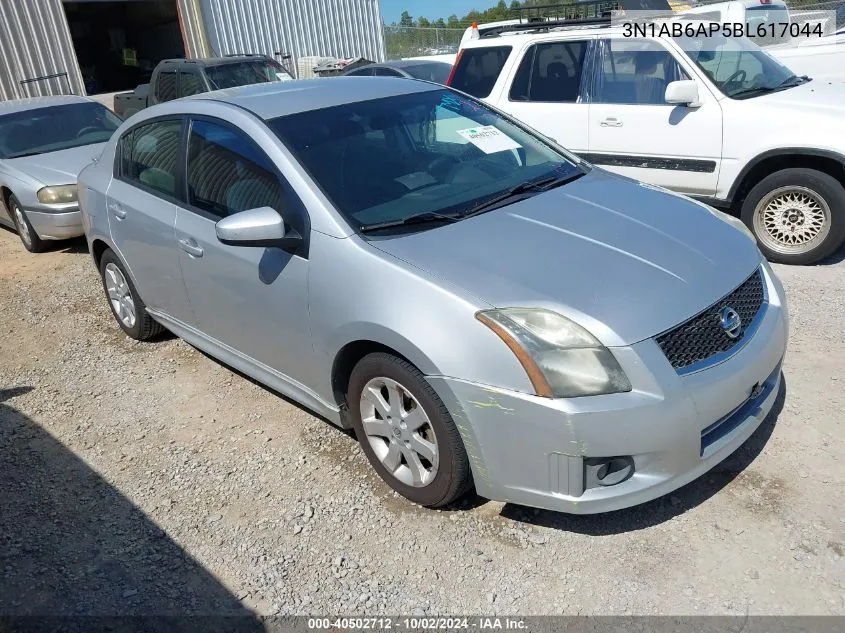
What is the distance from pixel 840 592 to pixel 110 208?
14.4 ft

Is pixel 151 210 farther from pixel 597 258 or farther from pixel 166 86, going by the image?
pixel 166 86

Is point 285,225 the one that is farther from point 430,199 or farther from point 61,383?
point 61,383

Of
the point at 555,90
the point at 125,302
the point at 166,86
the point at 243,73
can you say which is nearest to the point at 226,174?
the point at 125,302

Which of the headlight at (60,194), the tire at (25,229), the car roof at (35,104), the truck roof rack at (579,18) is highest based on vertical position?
the truck roof rack at (579,18)

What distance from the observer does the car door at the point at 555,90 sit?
246 inches

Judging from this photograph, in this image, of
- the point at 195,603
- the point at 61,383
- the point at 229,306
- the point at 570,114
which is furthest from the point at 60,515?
the point at 570,114

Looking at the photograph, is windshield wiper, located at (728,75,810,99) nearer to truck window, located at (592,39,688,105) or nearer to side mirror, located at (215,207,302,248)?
truck window, located at (592,39,688,105)

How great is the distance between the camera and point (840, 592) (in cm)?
243

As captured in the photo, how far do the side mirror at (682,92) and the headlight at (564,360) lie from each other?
12.3 feet

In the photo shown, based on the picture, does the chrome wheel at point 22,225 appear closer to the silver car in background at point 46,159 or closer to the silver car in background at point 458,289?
the silver car in background at point 46,159

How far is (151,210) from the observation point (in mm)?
4059

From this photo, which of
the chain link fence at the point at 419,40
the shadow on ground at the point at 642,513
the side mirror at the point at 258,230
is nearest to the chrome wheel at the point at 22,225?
the side mirror at the point at 258,230

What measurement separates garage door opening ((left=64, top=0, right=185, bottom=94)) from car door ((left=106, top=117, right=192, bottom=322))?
18646 millimetres

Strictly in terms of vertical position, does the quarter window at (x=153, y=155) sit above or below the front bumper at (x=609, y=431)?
above
